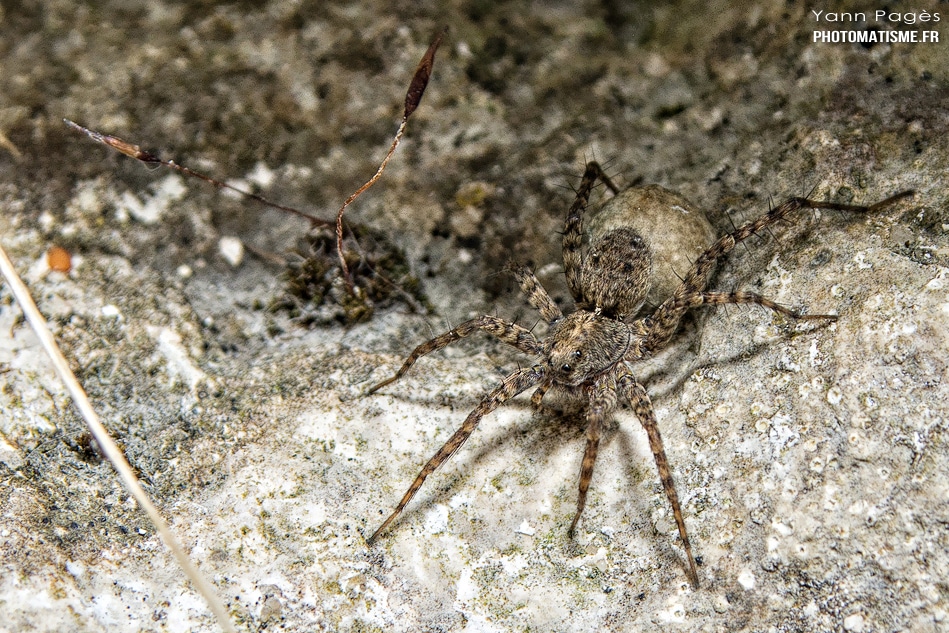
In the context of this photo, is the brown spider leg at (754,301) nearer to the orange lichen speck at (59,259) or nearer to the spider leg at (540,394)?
the spider leg at (540,394)

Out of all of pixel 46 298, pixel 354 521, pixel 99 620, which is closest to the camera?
pixel 99 620

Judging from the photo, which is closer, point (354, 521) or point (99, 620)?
point (99, 620)

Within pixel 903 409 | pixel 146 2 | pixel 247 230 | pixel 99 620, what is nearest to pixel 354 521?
pixel 99 620

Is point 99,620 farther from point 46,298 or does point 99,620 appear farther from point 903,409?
point 903,409

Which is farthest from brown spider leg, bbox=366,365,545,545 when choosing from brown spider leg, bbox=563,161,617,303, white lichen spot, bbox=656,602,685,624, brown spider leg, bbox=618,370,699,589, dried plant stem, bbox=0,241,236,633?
white lichen spot, bbox=656,602,685,624

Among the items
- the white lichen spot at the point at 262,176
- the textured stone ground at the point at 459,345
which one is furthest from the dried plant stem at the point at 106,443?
the white lichen spot at the point at 262,176

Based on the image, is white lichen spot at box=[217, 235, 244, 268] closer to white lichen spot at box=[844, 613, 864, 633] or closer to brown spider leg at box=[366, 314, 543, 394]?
brown spider leg at box=[366, 314, 543, 394]
